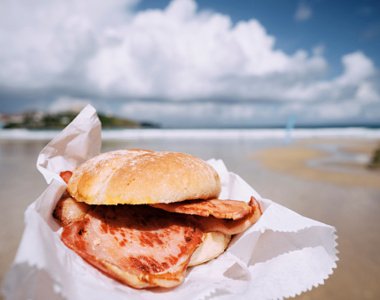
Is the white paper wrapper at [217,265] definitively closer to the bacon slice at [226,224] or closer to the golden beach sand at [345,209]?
the bacon slice at [226,224]

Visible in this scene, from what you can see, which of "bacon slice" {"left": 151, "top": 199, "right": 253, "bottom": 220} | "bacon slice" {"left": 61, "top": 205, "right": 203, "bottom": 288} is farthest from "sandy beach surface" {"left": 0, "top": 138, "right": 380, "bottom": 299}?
"bacon slice" {"left": 61, "top": 205, "right": 203, "bottom": 288}

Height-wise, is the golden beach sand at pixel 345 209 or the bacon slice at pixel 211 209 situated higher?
the bacon slice at pixel 211 209

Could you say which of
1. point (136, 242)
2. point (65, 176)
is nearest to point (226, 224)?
point (136, 242)

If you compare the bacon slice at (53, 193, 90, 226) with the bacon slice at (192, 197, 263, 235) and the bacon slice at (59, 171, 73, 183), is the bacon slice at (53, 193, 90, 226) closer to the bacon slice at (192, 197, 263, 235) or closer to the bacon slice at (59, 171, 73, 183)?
the bacon slice at (59, 171, 73, 183)

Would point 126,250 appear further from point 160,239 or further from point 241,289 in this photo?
point 241,289

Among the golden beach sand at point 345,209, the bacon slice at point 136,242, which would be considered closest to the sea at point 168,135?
the golden beach sand at point 345,209

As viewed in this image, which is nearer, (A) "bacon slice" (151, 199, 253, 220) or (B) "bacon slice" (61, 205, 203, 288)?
(B) "bacon slice" (61, 205, 203, 288)

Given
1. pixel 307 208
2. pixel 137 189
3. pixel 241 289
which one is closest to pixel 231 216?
pixel 241 289
